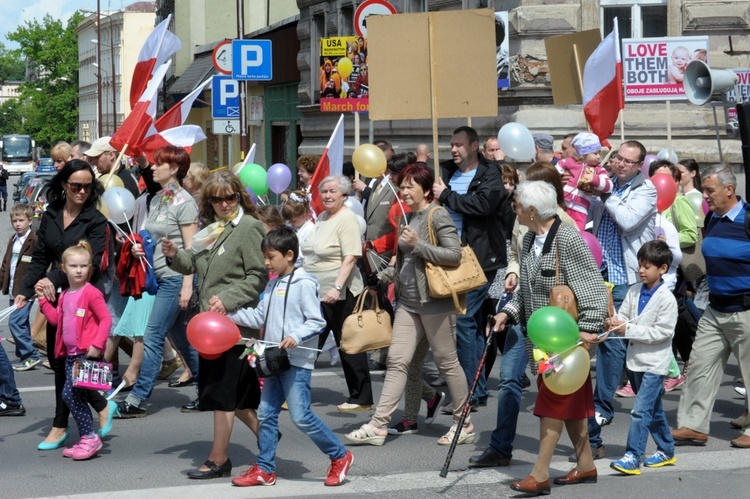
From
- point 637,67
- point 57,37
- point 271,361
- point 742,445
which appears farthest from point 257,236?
point 57,37

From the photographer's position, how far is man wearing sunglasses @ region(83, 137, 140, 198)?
35.6 feet

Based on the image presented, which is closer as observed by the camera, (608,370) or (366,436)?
(366,436)

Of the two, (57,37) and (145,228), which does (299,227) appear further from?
(57,37)

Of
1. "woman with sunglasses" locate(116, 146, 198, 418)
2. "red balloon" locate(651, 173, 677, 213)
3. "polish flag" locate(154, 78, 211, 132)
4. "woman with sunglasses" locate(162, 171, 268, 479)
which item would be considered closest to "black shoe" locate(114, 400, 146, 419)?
"woman with sunglasses" locate(116, 146, 198, 418)

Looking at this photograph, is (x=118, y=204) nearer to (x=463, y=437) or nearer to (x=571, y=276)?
(x=463, y=437)

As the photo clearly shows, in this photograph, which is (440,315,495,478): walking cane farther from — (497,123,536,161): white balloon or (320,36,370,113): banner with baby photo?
(320,36,370,113): banner with baby photo

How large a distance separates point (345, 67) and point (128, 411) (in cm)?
777

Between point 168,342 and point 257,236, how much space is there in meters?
3.45

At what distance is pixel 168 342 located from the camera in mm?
10859

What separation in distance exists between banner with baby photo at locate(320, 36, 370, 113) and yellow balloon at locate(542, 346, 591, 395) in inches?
345

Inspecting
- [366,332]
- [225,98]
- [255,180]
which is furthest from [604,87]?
[225,98]

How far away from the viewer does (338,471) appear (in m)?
6.98

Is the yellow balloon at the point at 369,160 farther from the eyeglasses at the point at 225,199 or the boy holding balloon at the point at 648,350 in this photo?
the boy holding balloon at the point at 648,350

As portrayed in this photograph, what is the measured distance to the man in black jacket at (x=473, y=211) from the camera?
8422 mm
